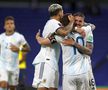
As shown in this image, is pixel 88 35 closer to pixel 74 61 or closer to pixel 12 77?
pixel 74 61

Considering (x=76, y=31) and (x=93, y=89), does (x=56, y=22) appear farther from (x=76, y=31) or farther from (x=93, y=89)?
(x=93, y=89)

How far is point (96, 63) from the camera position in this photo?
19.4 metres

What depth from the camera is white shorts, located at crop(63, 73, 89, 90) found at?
33.0ft

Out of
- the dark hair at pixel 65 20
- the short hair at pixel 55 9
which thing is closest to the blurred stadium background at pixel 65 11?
the short hair at pixel 55 9

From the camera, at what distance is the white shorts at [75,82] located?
1005cm

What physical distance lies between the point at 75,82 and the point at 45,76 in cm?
84

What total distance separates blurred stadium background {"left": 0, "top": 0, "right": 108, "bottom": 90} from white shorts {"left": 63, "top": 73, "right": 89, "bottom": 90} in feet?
27.3

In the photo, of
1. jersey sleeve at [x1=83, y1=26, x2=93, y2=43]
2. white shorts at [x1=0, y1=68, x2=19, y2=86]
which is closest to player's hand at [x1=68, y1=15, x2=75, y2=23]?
jersey sleeve at [x1=83, y1=26, x2=93, y2=43]

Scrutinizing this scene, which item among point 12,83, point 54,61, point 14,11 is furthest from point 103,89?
point 14,11

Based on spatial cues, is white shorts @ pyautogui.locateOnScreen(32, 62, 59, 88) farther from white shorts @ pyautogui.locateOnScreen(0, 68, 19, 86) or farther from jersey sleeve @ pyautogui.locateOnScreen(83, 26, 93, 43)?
white shorts @ pyautogui.locateOnScreen(0, 68, 19, 86)

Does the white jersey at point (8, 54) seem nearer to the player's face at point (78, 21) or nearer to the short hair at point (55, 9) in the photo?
the short hair at point (55, 9)

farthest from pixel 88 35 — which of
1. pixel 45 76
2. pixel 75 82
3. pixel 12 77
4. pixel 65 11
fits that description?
pixel 65 11

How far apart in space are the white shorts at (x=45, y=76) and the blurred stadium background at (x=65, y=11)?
7.56m

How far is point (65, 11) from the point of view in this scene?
23.4 metres
